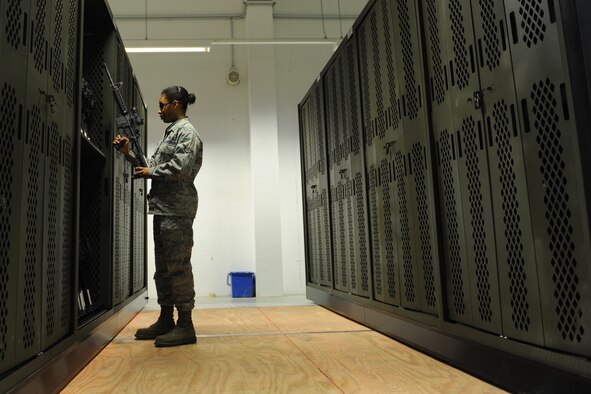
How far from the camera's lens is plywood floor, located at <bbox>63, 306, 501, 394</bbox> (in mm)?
1653

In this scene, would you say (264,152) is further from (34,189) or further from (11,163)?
(11,163)

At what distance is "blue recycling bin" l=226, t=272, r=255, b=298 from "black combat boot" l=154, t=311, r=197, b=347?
11.9 feet

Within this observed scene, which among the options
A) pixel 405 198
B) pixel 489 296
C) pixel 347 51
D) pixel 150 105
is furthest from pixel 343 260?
pixel 150 105

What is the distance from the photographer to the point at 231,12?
695cm

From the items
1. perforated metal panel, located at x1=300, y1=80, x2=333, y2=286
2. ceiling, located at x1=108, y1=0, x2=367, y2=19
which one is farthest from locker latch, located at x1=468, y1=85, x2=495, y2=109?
ceiling, located at x1=108, y1=0, x2=367, y2=19

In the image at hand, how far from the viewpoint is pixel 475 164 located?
1779 mm

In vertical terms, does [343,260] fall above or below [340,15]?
below

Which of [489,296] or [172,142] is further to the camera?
[172,142]

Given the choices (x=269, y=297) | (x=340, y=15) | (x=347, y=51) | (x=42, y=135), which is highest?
(x=340, y=15)

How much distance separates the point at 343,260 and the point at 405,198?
1349 millimetres

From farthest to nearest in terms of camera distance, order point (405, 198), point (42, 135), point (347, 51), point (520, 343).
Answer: point (347, 51) → point (405, 198) → point (42, 135) → point (520, 343)

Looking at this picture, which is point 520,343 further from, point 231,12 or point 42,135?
point 231,12

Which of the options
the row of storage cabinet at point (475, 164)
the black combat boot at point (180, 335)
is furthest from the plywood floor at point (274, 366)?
the row of storage cabinet at point (475, 164)

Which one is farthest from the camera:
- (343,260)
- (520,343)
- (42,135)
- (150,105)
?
(150,105)
